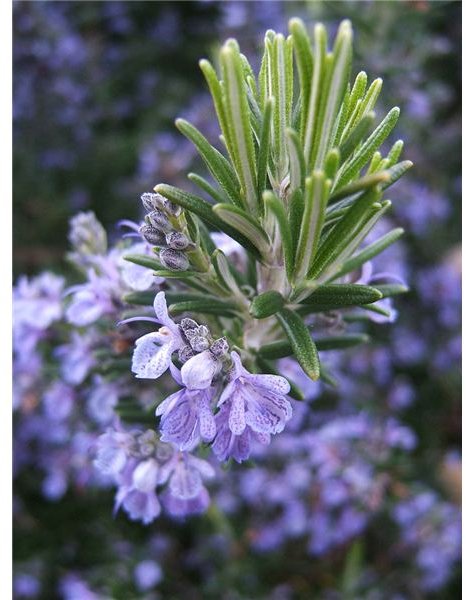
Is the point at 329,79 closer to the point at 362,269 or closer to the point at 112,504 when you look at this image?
the point at 362,269

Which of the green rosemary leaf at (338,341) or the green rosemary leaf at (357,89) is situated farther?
the green rosemary leaf at (338,341)

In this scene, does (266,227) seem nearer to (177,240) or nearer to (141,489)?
(177,240)

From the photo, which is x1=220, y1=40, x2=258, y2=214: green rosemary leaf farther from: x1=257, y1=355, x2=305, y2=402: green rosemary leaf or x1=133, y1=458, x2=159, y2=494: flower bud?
x1=133, y1=458, x2=159, y2=494: flower bud

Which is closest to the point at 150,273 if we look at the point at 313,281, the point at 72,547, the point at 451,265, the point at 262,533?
the point at 313,281

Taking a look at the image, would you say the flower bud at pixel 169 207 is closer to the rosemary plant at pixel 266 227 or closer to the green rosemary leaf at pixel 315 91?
the rosemary plant at pixel 266 227

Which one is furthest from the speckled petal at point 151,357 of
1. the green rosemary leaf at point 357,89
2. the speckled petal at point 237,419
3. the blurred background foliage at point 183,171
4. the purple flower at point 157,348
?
the blurred background foliage at point 183,171

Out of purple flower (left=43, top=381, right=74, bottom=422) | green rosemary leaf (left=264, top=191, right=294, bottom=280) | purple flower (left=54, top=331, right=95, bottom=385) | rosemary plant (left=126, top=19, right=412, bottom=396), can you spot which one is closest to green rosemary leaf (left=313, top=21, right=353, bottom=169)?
rosemary plant (left=126, top=19, right=412, bottom=396)
